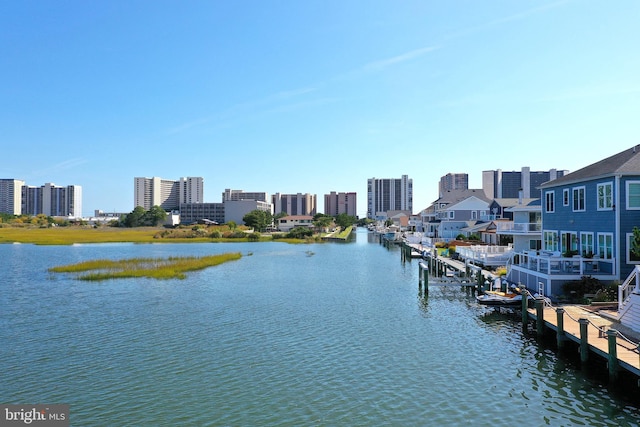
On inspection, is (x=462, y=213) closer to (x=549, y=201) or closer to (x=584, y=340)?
(x=549, y=201)

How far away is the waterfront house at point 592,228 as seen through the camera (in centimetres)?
2555

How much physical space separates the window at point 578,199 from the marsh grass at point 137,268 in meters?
35.0

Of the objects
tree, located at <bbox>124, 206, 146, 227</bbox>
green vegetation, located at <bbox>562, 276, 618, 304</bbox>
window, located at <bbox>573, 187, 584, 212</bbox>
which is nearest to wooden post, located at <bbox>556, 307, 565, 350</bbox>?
green vegetation, located at <bbox>562, 276, 618, 304</bbox>

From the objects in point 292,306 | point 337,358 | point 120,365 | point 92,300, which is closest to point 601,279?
point 337,358

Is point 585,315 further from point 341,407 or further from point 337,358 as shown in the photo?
point 341,407

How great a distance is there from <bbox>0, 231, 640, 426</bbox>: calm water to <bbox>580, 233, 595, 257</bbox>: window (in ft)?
23.8

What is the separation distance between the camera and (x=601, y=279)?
26.1m

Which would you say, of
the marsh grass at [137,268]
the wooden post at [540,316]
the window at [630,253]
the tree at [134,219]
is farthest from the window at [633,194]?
the tree at [134,219]

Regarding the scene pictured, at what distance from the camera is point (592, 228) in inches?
1109

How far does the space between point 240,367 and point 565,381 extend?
12611 mm

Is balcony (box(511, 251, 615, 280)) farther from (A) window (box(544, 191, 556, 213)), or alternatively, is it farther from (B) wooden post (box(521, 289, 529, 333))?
(A) window (box(544, 191, 556, 213))

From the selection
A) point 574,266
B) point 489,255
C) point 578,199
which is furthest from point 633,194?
point 489,255

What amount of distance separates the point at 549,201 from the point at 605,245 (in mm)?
8271

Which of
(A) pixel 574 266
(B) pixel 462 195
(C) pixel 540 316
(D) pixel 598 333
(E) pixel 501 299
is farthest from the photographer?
(B) pixel 462 195
